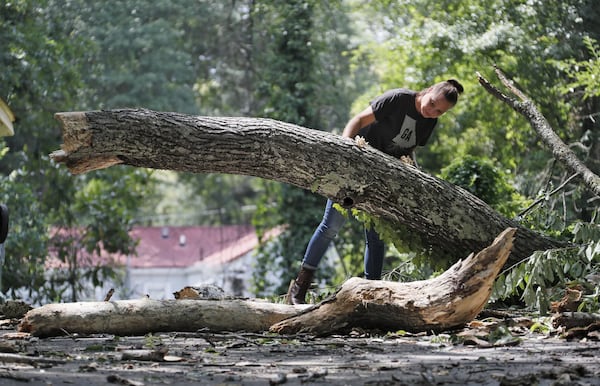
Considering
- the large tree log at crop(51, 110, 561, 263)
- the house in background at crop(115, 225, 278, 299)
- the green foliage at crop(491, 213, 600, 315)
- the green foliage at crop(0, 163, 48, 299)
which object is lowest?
the house in background at crop(115, 225, 278, 299)

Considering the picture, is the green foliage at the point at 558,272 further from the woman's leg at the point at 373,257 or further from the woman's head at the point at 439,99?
the woman's head at the point at 439,99

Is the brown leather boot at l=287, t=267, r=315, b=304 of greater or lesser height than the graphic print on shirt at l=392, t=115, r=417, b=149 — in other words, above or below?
below

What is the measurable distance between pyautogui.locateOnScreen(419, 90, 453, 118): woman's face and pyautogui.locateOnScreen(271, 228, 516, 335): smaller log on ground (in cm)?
160

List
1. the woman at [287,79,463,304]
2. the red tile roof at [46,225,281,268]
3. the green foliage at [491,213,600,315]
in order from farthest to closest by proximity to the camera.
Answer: the red tile roof at [46,225,281,268] < the woman at [287,79,463,304] < the green foliage at [491,213,600,315]

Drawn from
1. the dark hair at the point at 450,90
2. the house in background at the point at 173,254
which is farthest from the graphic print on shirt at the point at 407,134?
the house in background at the point at 173,254

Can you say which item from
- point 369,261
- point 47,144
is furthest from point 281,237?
point 369,261

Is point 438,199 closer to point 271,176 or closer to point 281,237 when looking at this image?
point 271,176

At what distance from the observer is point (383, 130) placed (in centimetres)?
728

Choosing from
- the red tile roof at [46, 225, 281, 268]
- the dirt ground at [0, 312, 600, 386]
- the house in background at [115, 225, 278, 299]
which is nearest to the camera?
the dirt ground at [0, 312, 600, 386]

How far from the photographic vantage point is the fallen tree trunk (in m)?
5.68

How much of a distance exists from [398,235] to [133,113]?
85.5 inches

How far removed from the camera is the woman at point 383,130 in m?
7.10

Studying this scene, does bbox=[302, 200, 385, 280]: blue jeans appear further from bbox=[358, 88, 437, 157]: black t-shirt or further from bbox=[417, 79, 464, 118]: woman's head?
bbox=[417, 79, 464, 118]: woman's head

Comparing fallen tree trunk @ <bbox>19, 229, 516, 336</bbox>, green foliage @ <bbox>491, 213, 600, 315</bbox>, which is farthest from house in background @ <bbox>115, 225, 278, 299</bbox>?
fallen tree trunk @ <bbox>19, 229, 516, 336</bbox>
